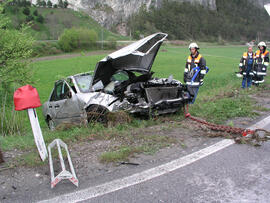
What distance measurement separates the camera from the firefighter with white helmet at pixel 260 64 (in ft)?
35.6

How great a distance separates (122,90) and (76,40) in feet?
158

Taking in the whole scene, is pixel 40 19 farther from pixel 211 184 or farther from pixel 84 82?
pixel 211 184

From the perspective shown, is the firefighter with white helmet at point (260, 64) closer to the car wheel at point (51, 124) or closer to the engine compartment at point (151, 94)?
the engine compartment at point (151, 94)

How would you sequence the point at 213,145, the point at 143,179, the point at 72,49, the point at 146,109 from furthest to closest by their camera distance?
the point at 72,49, the point at 146,109, the point at 213,145, the point at 143,179

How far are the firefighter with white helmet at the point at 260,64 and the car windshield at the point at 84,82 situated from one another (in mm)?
7309

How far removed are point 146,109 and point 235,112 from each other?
203 cm

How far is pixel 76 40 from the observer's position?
2036 inches

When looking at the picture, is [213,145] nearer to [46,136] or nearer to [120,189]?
[120,189]

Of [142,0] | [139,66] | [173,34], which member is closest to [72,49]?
[139,66]

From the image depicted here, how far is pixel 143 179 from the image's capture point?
303cm

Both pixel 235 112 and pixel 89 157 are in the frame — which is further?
pixel 235 112

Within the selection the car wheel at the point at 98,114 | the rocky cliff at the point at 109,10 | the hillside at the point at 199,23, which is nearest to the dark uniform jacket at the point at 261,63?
the car wheel at the point at 98,114

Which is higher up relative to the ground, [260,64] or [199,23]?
[199,23]

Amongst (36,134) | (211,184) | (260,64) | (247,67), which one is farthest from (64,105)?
(260,64)
